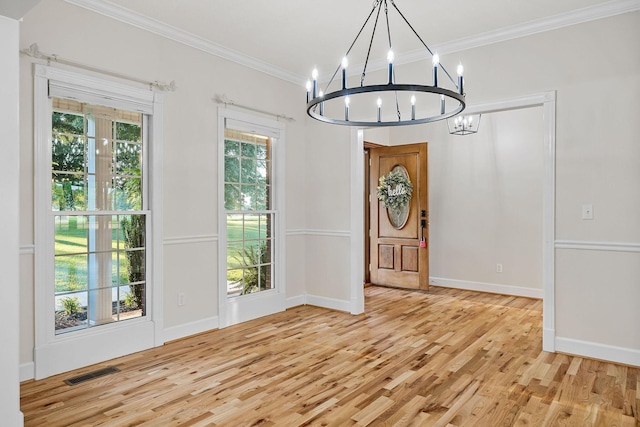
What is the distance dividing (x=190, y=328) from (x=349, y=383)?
1.84m

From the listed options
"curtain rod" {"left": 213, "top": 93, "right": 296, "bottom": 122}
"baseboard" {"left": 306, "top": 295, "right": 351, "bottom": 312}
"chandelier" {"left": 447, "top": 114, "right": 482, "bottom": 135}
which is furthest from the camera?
"chandelier" {"left": 447, "top": 114, "right": 482, "bottom": 135}

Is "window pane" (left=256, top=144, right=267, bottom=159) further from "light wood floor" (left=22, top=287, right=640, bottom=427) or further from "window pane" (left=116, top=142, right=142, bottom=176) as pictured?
"light wood floor" (left=22, top=287, right=640, bottom=427)

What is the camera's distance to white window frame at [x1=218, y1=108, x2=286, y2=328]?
174 inches

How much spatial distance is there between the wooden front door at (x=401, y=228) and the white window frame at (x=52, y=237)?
12.4 ft

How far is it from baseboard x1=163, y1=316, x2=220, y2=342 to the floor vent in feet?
2.18

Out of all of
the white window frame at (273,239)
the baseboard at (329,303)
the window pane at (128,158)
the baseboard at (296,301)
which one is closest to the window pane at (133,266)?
the window pane at (128,158)

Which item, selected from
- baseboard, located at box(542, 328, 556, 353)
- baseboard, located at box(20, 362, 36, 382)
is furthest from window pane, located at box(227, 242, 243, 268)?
baseboard, located at box(542, 328, 556, 353)

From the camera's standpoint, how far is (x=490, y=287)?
249 inches

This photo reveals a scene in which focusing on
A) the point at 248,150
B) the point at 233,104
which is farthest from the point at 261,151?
the point at 233,104

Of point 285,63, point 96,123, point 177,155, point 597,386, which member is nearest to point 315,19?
point 285,63

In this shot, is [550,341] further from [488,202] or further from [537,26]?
[488,202]

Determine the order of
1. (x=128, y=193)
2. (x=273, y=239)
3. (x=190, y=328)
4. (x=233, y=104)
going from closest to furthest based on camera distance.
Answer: (x=128, y=193)
(x=190, y=328)
(x=233, y=104)
(x=273, y=239)

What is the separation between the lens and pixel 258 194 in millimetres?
4969

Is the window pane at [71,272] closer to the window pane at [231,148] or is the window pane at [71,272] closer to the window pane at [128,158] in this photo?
the window pane at [128,158]
